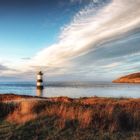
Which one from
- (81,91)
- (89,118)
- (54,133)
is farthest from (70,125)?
(81,91)

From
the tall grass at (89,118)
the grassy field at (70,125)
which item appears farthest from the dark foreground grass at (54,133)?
the tall grass at (89,118)

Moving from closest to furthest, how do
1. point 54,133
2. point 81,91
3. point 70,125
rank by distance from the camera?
point 54,133
point 70,125
point 81,91

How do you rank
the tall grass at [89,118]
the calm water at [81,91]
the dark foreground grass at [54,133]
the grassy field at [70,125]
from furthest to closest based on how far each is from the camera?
the calm water at [81,91] → the tall grass at [89,118] → the grassy field at [70,125] → the dark foreground grass at [54,133]

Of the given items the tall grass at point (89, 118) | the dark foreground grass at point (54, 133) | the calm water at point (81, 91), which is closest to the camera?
the dark foreground grass at point (54, 133)

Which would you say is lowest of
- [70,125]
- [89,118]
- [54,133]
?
[54,133]

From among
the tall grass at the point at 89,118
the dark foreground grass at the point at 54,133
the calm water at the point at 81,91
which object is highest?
the calm water at the point at 81,91

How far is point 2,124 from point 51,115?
6.70 feet

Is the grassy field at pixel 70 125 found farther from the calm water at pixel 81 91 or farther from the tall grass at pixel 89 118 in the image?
the calm water at pixel 81 91

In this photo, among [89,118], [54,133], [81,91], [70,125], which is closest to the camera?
[54,133]

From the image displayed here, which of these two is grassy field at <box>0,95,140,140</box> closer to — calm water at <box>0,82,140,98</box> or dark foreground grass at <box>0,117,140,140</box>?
dark foreground grass at <box>0,117,140,140</box>

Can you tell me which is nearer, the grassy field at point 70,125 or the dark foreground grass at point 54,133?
the dark foreground grass at point 54,133

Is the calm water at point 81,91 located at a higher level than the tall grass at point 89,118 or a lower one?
higher

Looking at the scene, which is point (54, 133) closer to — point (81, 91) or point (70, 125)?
point (70, 125)

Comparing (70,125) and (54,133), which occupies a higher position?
(70,125)
